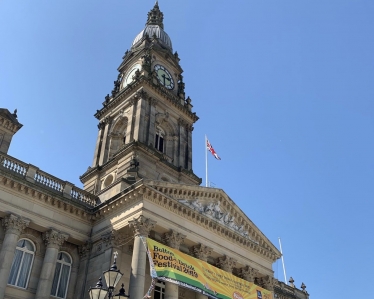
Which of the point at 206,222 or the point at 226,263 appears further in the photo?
the point at 226,263

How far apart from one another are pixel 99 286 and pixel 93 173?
76.8 ft

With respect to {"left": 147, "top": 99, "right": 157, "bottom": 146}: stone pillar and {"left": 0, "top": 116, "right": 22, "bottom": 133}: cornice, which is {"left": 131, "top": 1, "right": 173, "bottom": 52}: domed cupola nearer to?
{"left": 147, "top": 99, "right": 157, "bottom": 146}: stone pillar

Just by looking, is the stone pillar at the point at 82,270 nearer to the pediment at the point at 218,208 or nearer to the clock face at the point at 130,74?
the pediment at the point at 218,208

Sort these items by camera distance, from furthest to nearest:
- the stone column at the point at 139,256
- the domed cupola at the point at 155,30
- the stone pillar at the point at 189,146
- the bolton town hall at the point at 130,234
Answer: the domed cupola at the point at 155,30
the stone pillar at the point at 189,146
the bolton town hall at the point at 130,234
the stone column at the point at 139,256

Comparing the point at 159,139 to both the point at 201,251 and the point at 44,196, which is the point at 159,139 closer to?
the point at 201,251

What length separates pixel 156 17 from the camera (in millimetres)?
51594

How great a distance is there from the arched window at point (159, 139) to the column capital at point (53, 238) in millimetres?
14278

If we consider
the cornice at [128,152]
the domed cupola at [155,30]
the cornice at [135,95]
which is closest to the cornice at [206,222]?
the cornice at [128,152]

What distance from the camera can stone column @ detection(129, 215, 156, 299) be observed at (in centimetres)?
2175

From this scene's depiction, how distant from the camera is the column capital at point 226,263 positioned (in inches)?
1121

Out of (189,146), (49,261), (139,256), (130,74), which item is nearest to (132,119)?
(189,146)

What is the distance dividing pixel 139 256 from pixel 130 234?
8.96ft

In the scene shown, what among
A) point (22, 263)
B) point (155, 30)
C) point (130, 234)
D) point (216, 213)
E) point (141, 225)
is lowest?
point (22, 263)

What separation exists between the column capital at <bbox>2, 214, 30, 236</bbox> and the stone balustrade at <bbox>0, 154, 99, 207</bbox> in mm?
2570
